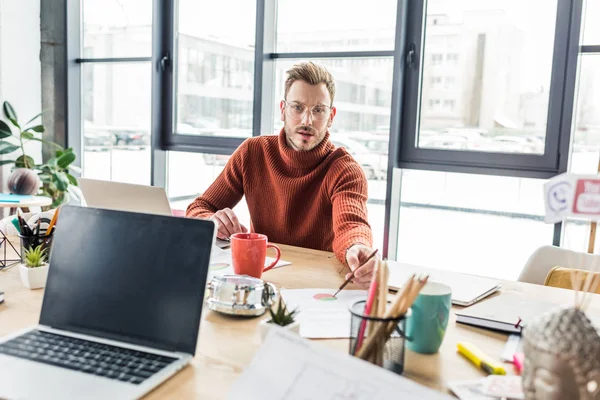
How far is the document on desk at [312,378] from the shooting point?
1.95 ft

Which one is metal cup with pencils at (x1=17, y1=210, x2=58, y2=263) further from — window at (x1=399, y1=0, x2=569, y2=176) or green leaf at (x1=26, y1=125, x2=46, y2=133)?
green leaf at (x1=26, y1=125, x2=46, y2=133)

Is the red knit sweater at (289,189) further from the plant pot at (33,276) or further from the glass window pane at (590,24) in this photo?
the glass window pane at (590,24)

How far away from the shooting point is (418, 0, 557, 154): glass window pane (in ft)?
8.83

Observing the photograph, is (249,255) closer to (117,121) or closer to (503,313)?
(503,313)

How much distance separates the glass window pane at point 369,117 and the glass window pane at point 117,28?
1.41 meters

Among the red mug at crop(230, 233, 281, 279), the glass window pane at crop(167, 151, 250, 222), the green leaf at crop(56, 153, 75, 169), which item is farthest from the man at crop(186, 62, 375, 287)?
the green leaf at crop(56, 153, 75, 169)

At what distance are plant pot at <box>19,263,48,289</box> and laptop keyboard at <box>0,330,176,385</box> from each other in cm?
34

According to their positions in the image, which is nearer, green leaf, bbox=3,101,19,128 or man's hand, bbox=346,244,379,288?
man's hand, bbox=346,244,379,288

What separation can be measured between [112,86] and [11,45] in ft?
2.30

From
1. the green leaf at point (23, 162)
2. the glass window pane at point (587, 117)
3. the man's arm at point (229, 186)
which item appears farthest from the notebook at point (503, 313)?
the green leaf at point (23, 162)

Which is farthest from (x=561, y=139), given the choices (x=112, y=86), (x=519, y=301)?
(x=112, y=86)

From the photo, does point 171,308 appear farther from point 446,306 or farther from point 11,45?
point 11,45

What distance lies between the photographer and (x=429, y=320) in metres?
0.86

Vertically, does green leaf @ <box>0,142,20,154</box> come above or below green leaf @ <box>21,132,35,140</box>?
below
